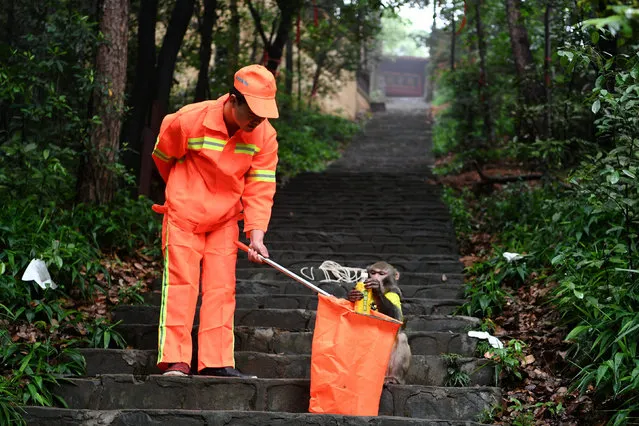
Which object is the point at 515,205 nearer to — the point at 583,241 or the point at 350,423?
the point at 583,241

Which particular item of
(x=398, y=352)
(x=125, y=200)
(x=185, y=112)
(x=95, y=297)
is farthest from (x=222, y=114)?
(x=125, y=200)

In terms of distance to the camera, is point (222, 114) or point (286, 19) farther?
point (286, 19)

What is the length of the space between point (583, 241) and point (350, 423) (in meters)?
3.20

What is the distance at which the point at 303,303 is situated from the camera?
21.1 ft

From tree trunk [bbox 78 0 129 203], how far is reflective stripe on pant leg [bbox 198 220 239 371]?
3.44 metres

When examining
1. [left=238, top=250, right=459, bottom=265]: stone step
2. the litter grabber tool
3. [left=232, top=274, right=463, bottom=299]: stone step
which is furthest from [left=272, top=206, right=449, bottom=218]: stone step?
the litter grabber tool

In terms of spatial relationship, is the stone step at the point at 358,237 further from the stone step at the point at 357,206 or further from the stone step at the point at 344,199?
the stone step at the point at 344,199

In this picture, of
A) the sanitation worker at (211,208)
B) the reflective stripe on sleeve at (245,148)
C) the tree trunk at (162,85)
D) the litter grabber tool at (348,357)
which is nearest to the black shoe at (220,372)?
the sanitation worker at (211,208)

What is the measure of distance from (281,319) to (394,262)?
222 centimetres

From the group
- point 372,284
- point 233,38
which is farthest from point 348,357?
point 233,38

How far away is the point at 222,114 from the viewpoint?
15.4ft

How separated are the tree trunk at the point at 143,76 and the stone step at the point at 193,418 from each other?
5904mm

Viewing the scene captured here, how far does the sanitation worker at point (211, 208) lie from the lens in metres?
4.56

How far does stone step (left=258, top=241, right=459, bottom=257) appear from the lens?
28.4 feet
